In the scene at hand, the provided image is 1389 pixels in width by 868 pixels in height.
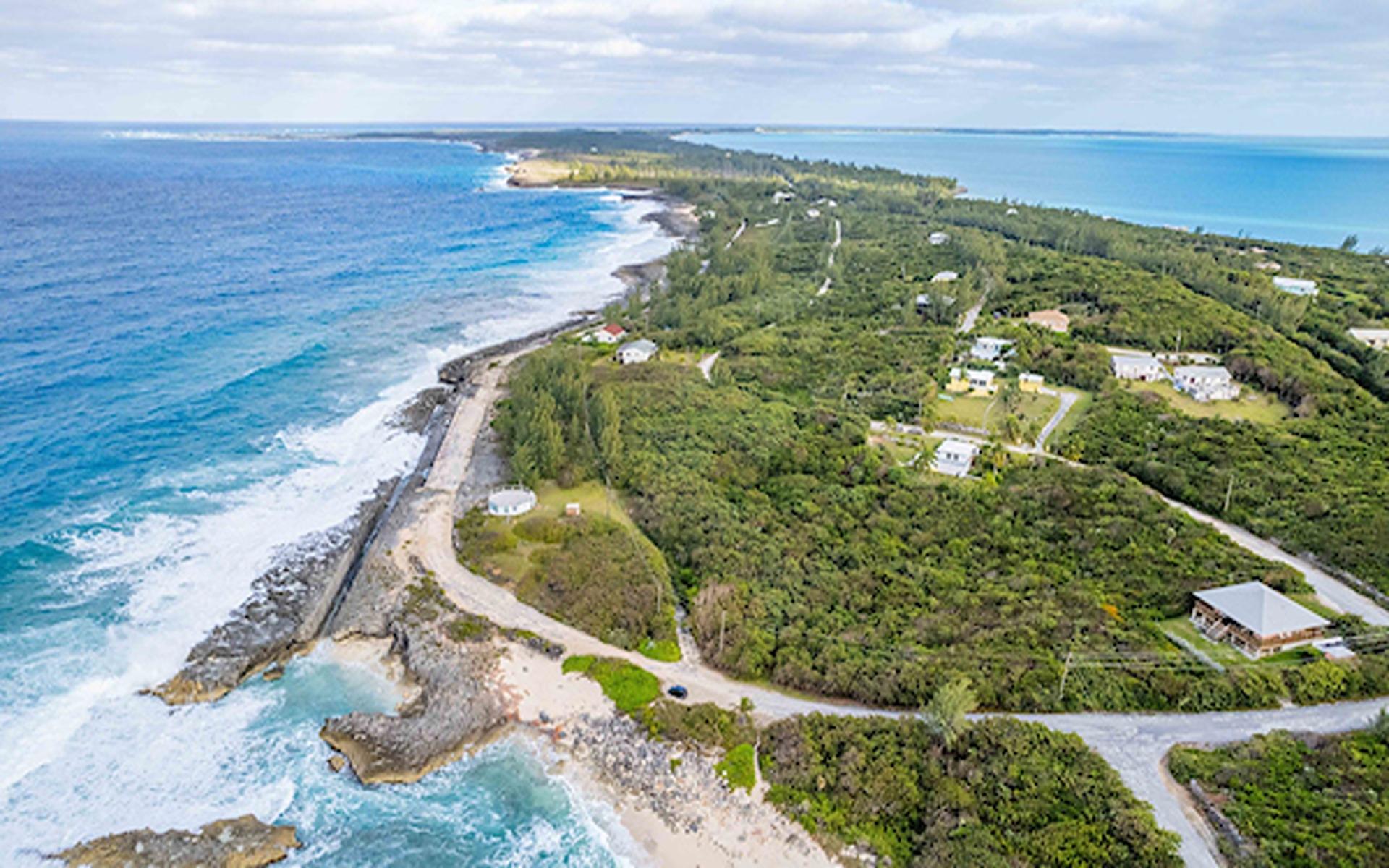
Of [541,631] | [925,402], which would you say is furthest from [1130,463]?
[541,631]

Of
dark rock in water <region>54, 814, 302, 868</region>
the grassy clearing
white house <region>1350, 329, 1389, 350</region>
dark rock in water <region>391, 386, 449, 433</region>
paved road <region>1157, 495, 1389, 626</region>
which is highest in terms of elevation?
white house <region>1350, 329, 1389, 350</region>

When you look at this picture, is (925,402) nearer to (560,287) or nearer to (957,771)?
(957,771)

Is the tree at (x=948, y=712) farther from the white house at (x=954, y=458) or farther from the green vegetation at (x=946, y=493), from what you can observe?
the white house at (x=954, y=458)

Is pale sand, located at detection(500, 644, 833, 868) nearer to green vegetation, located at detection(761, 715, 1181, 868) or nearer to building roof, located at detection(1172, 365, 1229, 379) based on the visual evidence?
green vegetation, located at detection(761, 715, 1181, 868)

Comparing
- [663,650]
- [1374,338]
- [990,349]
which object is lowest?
[663,650]

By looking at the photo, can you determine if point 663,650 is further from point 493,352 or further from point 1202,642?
point 493,352

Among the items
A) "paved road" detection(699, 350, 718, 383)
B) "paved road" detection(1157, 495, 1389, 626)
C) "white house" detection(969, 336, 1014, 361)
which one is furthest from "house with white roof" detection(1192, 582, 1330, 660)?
"paved road" detection(699, 350, 718, 383)

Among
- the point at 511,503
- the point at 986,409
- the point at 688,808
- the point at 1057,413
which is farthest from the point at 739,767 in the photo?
the point at 1057,413
